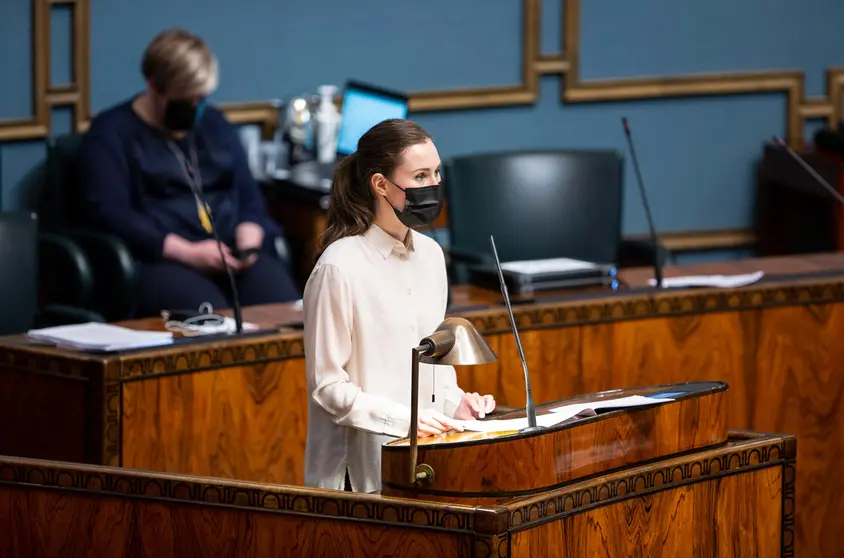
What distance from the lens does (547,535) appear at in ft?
7.23

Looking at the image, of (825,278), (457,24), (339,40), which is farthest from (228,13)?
(825,278)

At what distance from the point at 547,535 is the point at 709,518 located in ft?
1.24

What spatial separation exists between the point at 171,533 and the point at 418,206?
635 millimetres

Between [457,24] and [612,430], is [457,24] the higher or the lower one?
the higher one

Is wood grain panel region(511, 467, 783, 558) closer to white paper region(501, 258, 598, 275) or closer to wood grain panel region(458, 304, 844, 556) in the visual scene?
wood grain panel region(458, 304, 844, 556)

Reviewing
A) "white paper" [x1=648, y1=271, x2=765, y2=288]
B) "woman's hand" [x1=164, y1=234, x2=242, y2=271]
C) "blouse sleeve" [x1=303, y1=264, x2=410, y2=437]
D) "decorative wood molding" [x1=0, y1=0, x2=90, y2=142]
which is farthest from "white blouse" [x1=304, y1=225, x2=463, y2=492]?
"decorative wood molding" [x1=0, y1=0, x2=90, y2=142]

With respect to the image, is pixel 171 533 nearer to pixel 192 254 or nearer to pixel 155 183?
pixel 192 254

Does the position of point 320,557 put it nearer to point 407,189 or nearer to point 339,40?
point 407,189

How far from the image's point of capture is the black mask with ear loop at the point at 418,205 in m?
2.47

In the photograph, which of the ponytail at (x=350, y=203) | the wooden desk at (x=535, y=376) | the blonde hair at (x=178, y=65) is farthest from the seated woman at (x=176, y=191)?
the ponytail at (x=350, y=203)

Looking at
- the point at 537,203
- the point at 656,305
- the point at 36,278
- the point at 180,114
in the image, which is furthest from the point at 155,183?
the point at 656,305

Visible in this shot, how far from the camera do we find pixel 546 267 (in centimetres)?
386

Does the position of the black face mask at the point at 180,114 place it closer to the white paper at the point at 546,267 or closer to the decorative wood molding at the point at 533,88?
the decorative wood molding at the point at 533,88

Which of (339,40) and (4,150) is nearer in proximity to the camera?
(4,150)
